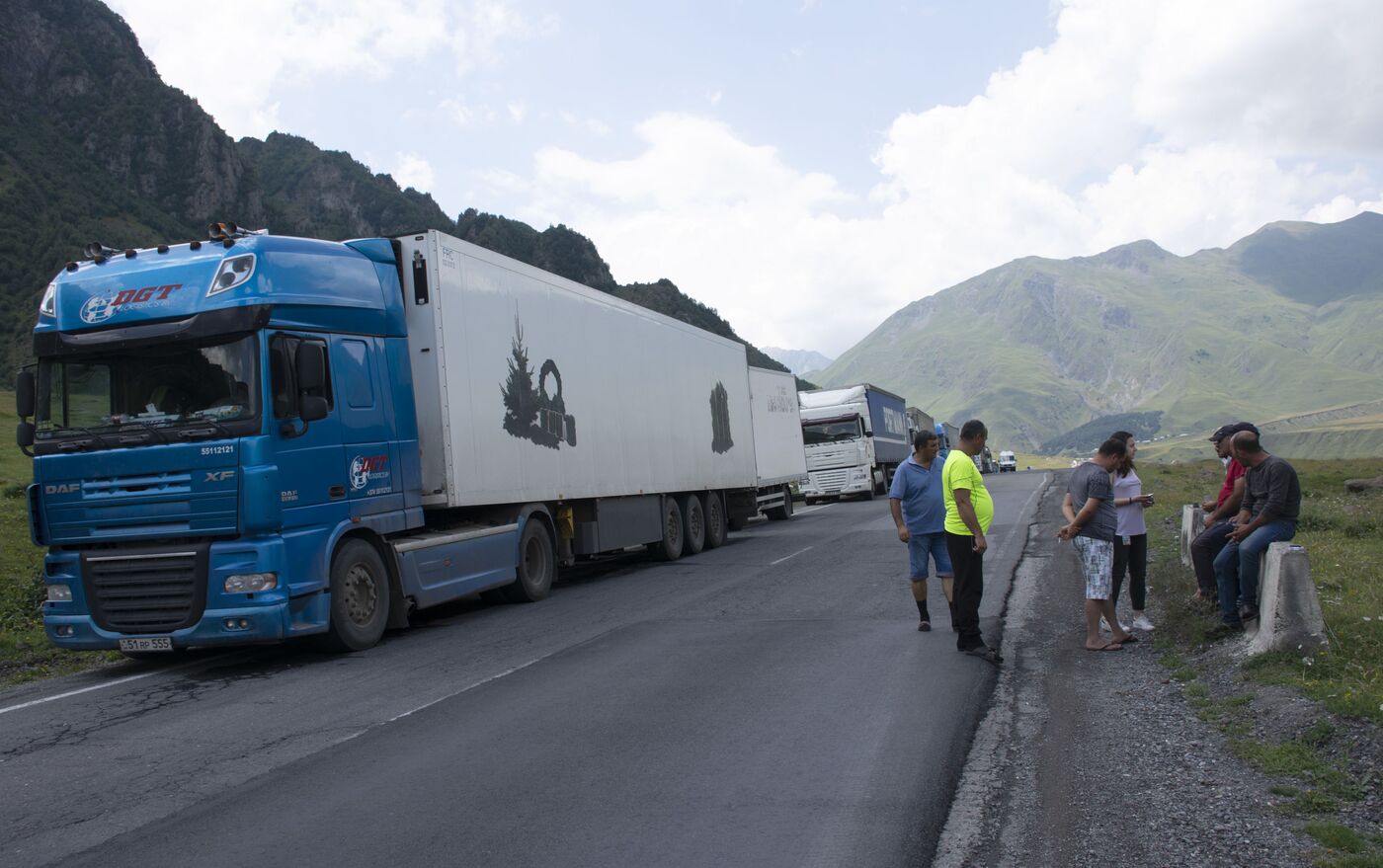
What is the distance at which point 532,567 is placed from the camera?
1317 centimetres

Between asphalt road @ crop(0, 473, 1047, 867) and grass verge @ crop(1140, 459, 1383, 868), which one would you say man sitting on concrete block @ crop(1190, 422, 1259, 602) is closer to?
grass verge @ crop(1140, 459, 1383, 868)

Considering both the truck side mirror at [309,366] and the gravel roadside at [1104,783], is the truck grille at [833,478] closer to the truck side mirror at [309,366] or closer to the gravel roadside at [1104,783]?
the gravel roadside at [1104,783]

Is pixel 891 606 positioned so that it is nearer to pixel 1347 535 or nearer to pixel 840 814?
pixel 840 814

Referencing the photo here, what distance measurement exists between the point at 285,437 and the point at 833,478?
27.9 meters

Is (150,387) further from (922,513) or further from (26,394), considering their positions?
(922,513)

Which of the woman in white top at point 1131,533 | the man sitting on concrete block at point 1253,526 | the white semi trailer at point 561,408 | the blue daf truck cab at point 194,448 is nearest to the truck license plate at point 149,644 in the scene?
the blue daf truck cab at point 194,448

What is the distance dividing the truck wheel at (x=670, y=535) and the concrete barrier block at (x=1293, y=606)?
11.1m

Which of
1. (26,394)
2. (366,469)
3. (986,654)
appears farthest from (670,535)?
(26,394)

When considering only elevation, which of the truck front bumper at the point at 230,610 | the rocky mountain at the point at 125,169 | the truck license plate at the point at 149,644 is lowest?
the truck license plate at the point at 149,644

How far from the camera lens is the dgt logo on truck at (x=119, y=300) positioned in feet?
29.7

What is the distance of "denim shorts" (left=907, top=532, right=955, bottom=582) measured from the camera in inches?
374

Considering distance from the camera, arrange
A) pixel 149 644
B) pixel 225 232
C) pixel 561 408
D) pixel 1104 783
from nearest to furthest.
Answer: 1. pixel 1104 783
2. pixel 149 644
3. pixel 225 232
4. pixel 561 408

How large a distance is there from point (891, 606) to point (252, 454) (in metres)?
6.14

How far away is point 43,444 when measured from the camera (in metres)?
9.11
